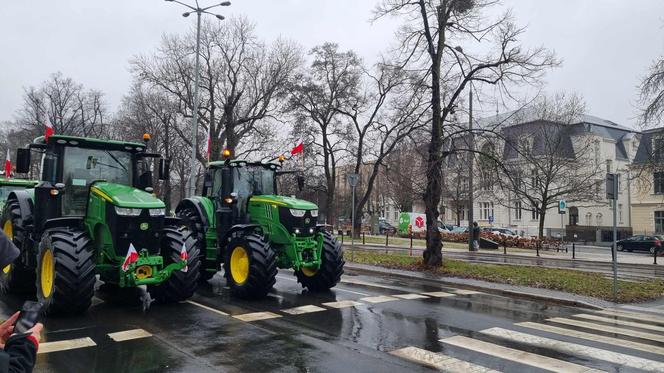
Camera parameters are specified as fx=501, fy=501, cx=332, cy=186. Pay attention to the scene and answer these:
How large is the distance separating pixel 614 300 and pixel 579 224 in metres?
56.0

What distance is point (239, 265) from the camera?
34.9 feet

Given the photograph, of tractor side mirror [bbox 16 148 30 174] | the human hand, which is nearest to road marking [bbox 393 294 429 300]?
tractor side mirror [bbox 16 148 30 174]

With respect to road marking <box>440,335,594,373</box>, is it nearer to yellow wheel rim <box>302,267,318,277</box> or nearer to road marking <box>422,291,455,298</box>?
road marking <box>422,291,455,298</box>

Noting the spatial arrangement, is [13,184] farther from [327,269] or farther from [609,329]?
[609,329]

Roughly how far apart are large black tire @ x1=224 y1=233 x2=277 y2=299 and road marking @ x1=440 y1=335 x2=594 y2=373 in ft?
12.8

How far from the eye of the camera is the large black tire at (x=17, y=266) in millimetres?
9688

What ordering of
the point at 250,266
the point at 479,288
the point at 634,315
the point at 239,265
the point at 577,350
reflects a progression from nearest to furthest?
1. the point at 577,350
2. the point at 250,266
3. the point at 634,315
4. the point at 239,265
5. the point at 479,288

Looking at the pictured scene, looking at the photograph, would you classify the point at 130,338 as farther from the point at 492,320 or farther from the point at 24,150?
the point at 492,320

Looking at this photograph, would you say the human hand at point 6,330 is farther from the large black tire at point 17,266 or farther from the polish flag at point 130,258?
the large black tire at point 17,266

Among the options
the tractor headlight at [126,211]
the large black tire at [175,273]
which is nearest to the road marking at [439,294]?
the large black tire at [175,273]

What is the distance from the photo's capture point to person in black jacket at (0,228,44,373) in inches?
94.2

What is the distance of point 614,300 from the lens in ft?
39.2

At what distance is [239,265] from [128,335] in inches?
140

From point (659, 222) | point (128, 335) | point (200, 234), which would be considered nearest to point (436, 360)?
point (128, 335)
